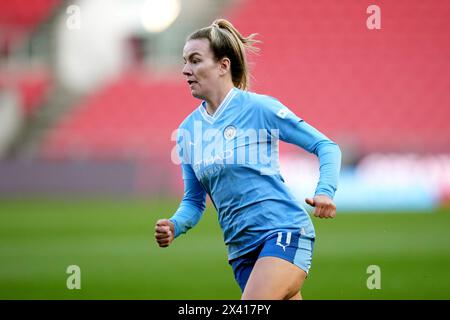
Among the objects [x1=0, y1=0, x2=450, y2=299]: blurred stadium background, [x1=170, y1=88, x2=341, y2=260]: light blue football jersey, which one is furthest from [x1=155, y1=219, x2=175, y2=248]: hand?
[x1=0, y1=0, x2=450, y2=299]: blurred stadium background

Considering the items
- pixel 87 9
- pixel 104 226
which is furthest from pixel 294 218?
pixel 87 9

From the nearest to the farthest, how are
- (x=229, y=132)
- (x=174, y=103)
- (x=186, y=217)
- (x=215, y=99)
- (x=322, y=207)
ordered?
(x=322, y=207)
(x=229, y=132)
(x=215, y=99)
(x=186, y=217)
(x=174, y=103)

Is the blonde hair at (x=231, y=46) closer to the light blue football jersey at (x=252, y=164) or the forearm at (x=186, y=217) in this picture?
the light blue football jersey at (x=252, y=164)

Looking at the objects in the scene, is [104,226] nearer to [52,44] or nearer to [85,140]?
[85,140]

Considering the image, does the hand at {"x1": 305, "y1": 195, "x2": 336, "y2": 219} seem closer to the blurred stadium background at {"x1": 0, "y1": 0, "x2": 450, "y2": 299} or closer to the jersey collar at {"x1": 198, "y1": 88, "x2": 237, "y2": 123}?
the jersey collar at {"x1": 198, "y1": 88, "x2": 237, "y2": 123}

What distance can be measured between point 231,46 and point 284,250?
4.05 ft

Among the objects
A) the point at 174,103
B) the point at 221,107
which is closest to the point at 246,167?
the point at 221,107

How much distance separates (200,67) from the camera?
474cm

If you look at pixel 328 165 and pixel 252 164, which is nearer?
pixel 328 165

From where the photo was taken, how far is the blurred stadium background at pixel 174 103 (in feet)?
63.8

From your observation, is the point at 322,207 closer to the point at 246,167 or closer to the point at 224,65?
the point at 246,167

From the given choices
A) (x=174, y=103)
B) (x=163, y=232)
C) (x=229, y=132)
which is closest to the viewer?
(x=163, y=232)

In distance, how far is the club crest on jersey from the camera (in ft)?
15.3
